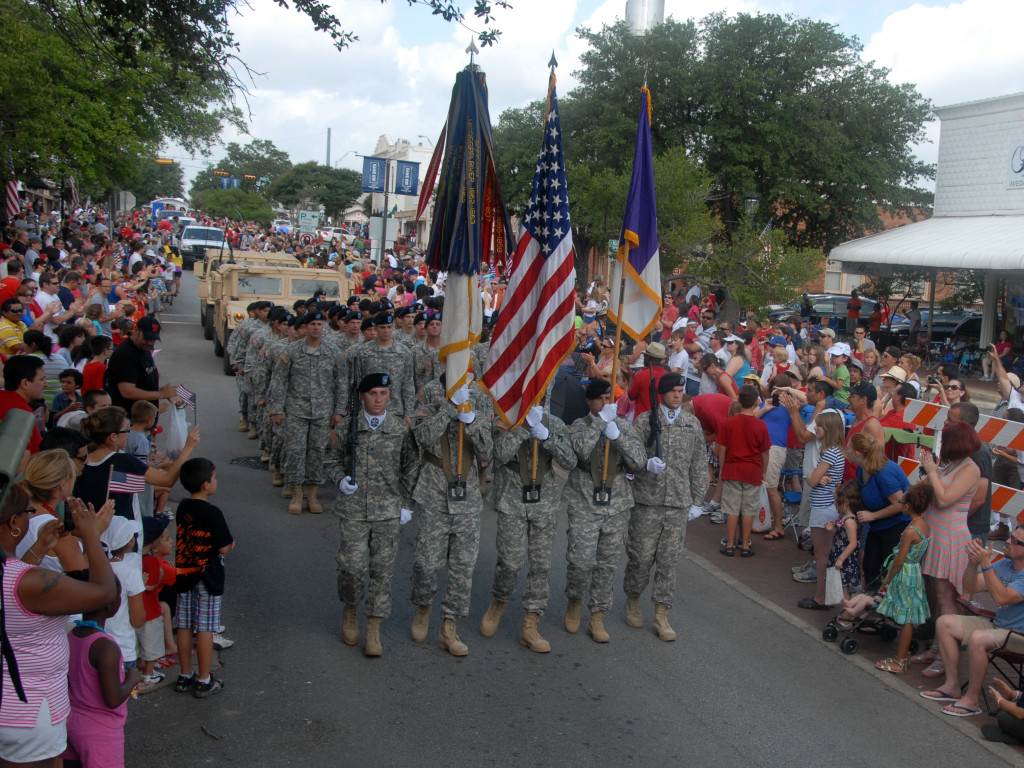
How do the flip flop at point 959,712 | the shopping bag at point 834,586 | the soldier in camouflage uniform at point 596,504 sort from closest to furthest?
the flip flop at point 959,712, the soldier in camouflage uniform at point 596,504, the shopping bag at point 834,586

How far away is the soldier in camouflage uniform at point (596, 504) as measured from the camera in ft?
22.2

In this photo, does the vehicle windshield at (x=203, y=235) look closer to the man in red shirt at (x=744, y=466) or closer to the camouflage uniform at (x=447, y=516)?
the man in red shirt at (x=744, y=466)

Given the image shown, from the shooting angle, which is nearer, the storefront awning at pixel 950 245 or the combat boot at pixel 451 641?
the combat boot at pixel 451 641

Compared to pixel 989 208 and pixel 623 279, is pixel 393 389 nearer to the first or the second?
pixel 623 279

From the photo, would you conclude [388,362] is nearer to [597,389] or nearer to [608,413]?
[597,389]

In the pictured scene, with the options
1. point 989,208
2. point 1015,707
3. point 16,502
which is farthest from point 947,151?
point 16,502

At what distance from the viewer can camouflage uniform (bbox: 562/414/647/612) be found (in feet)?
22.2

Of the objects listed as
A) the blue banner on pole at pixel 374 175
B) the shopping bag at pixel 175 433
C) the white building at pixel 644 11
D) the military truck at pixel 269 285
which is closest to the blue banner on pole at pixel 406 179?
the blue banner on pole at pixel 374 175

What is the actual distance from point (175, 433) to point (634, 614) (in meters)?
3.93

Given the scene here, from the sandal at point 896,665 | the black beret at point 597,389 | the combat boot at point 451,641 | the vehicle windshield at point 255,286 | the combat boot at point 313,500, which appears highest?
the vehicle windshield at point 255,286

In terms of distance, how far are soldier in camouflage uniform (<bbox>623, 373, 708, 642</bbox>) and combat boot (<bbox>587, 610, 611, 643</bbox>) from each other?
1.32 ft

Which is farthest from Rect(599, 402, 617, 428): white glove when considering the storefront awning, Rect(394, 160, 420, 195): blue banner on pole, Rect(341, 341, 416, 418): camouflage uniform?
Rect(394, 160, 420, 195): blue banner on pole

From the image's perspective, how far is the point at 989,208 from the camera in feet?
Result: 77.7

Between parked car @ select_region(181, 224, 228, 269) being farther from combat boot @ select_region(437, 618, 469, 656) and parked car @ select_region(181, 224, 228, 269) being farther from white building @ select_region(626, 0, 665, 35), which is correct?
combat boot @ select_region(437, 618, 469, 656)
